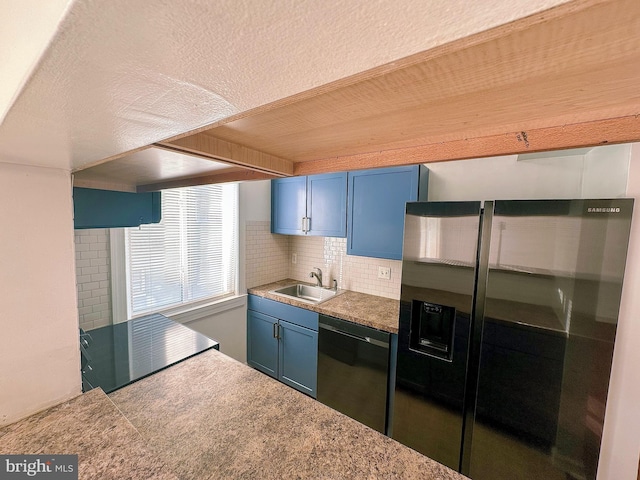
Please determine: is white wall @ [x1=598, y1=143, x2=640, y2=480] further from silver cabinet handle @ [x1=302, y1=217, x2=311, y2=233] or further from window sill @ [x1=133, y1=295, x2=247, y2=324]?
window sill @ [x1=133, y1=295, x2=247, y2=324]

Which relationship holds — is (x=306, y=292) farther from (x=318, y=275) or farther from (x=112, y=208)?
(x=112, y=208)

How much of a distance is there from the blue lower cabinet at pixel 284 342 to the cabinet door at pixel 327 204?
2.55 feet

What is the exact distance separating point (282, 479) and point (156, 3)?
3.00 feet

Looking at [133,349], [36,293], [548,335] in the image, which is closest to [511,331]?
[548,335]

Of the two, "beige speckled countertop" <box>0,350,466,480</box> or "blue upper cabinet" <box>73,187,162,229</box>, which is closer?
"beige speckled countertop" <box>0,350,466,480</box>

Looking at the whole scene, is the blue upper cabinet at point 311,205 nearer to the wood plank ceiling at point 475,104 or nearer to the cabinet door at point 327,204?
the cabinet door at point 327,204

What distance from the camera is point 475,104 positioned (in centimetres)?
49

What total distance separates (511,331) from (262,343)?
2.13 metres

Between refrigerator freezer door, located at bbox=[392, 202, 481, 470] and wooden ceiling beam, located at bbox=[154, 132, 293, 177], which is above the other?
wooden ceiling beam, located at bbox=[154, 132, 293, 177]

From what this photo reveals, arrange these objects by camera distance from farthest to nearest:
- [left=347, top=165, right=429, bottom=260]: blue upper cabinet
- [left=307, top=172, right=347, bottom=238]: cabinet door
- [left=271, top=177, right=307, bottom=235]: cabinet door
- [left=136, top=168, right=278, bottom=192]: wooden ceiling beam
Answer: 1. [left=271, top=177, right=307, bottom=235]: cabinet door
2. [left=307, top=172, right=347, bottom=238]: cabinet door
3. [left=347, top=165, right=429, bottom=260]: blue upper cabinet
4. [left=136, top=168, right=278, bottom=192]: wooden ceiling beam

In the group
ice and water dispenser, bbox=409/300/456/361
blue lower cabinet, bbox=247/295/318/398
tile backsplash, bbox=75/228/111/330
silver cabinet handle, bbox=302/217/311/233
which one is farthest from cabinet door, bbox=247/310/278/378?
ice and water dispenser, bbox=409/300/456/361

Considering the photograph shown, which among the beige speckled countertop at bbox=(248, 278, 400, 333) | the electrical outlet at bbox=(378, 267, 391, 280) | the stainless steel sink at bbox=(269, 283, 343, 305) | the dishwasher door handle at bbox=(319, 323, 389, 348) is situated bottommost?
the dishwasher door handle at bbox=(319, 323, 389, 348)

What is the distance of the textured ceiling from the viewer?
18cm

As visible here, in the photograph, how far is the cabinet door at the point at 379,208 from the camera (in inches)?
80.8
